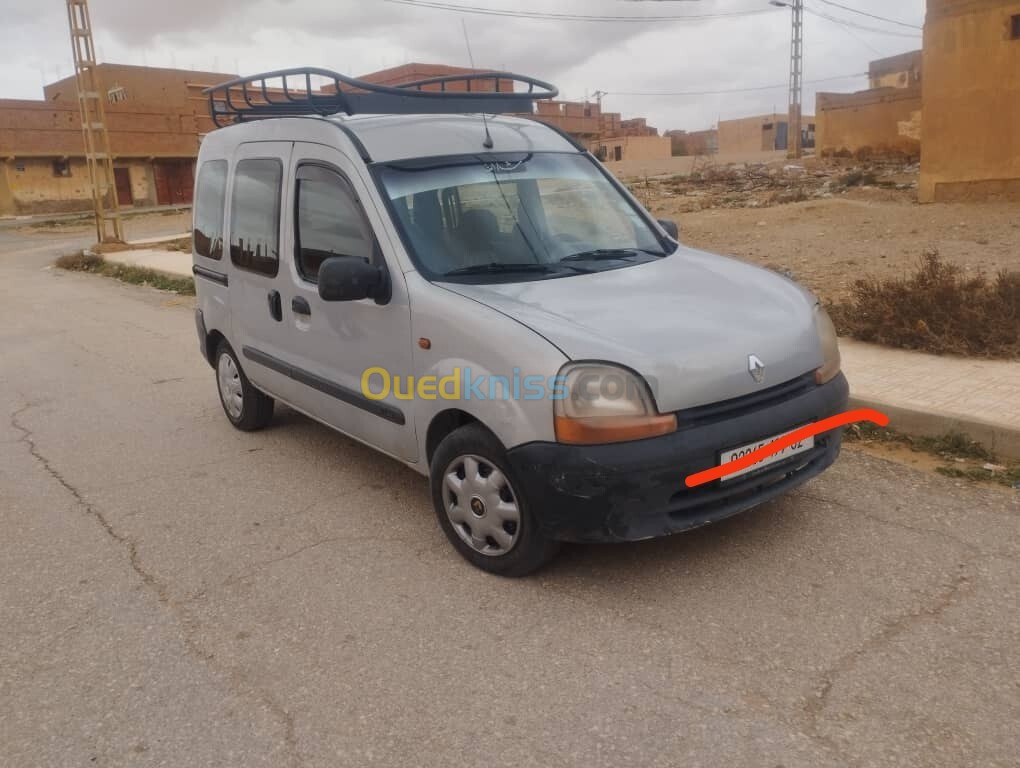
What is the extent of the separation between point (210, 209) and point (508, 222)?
253cm

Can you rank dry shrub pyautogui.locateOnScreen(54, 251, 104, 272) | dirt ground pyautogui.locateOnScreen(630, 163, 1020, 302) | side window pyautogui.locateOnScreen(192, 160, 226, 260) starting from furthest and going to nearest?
dry shrub pyautogui.locateOnScreen(54, 251, 104, 272) < dirt ground pyautogui.locateOnScreen(630, 163, 1020, 302) < side window pyautogui.locateOnScreen(192, 160, 226, 260)

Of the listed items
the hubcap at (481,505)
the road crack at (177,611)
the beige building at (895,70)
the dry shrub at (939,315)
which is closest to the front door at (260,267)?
the road crack at (177,611)

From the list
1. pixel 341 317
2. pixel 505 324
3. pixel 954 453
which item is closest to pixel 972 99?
pixel 954 453

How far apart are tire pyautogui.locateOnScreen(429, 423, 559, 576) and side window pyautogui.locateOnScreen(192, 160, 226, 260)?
2.69 meters

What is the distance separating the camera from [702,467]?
322cm

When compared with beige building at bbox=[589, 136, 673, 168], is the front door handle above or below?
below

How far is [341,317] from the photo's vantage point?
4254 mm

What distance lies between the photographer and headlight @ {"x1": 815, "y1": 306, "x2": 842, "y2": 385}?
3.74m

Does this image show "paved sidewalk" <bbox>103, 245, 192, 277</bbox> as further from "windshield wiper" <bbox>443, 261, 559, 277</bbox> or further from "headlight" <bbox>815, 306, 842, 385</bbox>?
"headlight" <bbox>815, 306, 842, 385</bbox>

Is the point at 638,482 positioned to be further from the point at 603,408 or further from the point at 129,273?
the point at 129,273

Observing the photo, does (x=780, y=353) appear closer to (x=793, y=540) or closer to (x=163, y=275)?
(x=793, y=540)

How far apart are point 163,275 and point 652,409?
13.9 meters

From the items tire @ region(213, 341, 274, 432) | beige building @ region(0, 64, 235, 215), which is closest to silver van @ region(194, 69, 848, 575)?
tire @ region(213, 341, 274, 432)

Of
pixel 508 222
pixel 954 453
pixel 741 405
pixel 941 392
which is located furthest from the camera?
pixel 941 392
